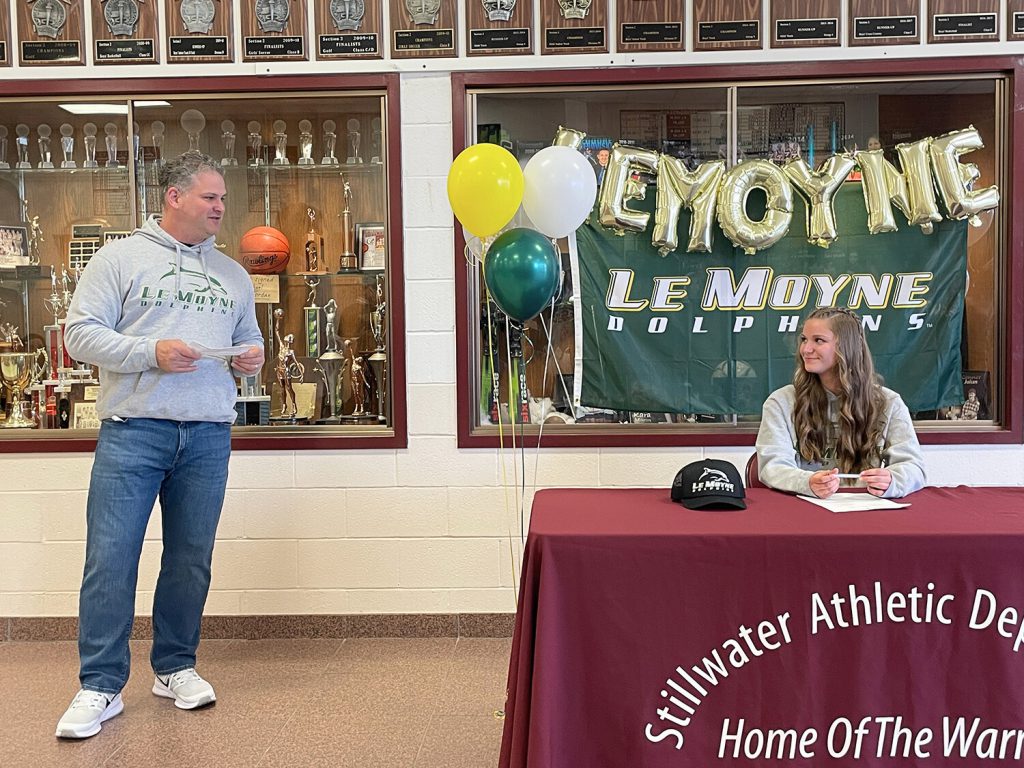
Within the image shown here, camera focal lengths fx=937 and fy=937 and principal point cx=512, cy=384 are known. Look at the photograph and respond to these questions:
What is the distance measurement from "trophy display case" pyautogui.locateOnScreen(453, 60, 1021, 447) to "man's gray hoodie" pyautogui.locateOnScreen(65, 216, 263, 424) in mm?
1041

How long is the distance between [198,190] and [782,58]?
2.26 m

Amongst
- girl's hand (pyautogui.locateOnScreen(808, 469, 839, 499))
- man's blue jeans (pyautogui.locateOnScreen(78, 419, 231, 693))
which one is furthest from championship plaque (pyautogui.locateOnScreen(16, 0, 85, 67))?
girl's hand (pyautogui.locateOnScreen(808, 469, 839, 499))

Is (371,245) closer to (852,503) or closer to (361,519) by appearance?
(361,519)

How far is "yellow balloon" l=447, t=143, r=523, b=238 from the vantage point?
117 inches

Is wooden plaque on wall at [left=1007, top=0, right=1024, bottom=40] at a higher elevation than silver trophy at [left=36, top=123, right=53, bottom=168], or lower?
higher

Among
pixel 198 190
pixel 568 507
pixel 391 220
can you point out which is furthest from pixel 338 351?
pixel 568 507

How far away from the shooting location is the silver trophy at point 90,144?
3.88 m

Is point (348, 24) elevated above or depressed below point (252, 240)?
above

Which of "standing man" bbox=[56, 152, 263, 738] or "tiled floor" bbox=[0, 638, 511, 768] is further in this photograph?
"standing man" bbox=[56, 152, 263, 738]

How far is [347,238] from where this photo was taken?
394 centimetres

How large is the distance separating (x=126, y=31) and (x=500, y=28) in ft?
4.86

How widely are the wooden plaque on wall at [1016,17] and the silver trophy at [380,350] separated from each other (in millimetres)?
2656

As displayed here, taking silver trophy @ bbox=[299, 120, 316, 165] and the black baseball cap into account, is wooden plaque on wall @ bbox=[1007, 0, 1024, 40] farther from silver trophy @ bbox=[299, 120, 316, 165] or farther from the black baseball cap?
silver trophy @ bbox=[299, 120, 316, 165]

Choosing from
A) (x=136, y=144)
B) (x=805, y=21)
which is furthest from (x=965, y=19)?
(x=136, y=144)
